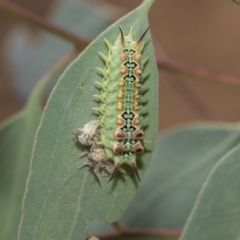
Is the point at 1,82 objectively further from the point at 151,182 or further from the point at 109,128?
the point at 109,128

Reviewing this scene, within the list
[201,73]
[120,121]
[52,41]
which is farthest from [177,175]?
[52,41]

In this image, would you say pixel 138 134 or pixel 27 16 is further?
pixel 27 16

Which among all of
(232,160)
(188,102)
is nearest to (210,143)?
(232,160)

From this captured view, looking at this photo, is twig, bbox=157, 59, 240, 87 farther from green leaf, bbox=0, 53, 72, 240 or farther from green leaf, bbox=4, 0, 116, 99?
green leaf, bbox=4, 0, 116, 99

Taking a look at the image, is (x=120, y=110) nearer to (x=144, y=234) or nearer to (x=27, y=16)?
(x=27, y=16)

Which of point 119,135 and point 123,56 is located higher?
point 123,56

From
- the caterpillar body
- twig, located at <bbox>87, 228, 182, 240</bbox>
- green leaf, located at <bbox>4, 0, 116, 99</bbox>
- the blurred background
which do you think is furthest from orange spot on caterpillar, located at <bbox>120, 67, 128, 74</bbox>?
the blurred background

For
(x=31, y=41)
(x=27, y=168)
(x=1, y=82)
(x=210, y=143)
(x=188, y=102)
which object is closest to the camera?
(x=27, y=168)
